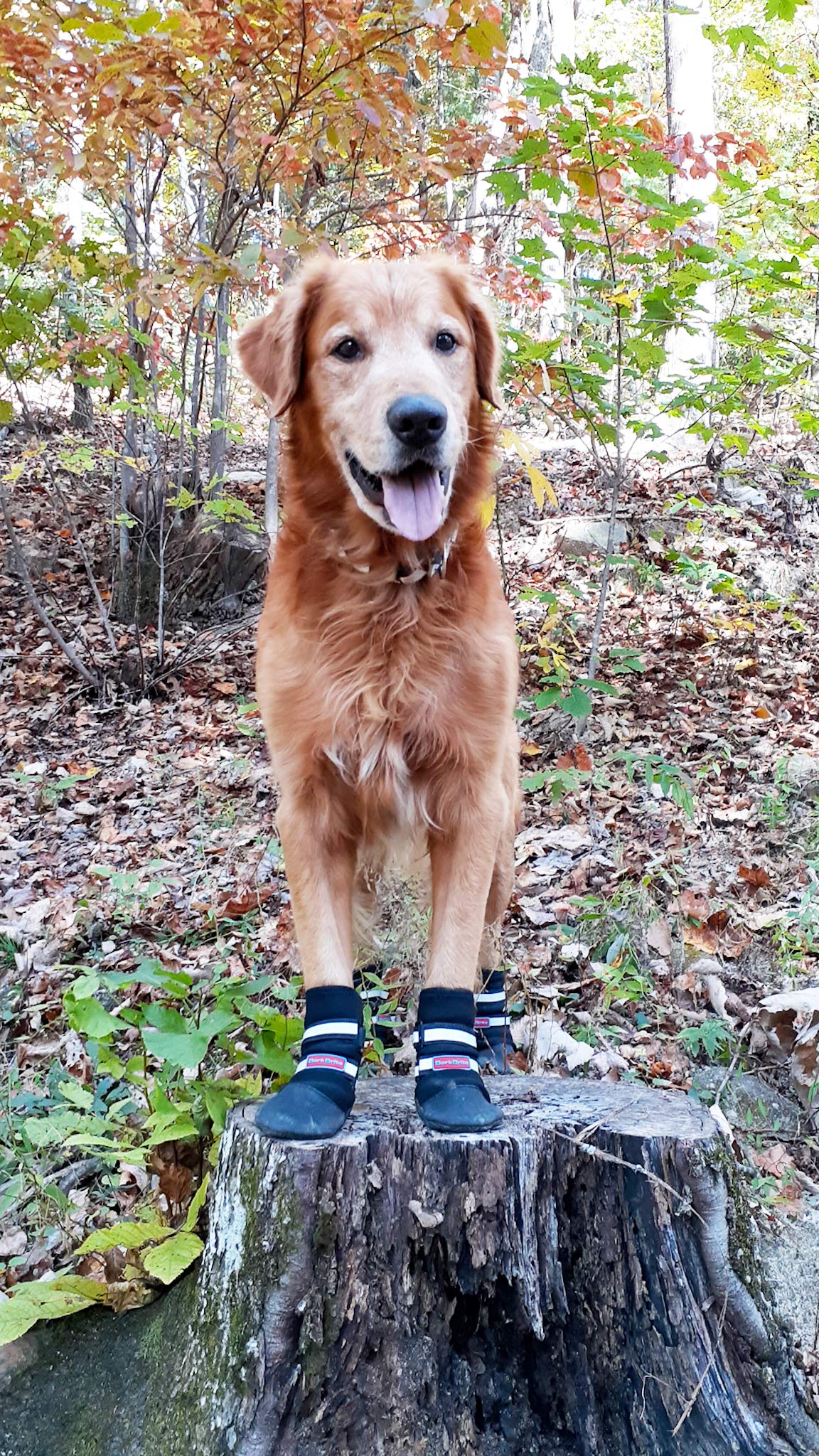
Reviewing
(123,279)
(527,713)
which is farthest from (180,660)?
(527,713)

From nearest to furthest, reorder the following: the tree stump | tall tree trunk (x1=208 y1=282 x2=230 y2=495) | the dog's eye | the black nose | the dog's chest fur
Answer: the tree stump < the black nose < the dog's chest fur < the dog's eye < tall tree trunk (x1=208 y1=282 x2=230 y2=495)

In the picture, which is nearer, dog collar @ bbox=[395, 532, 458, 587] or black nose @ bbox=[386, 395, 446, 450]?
black nose @ bbox=[386, 395, 446, 450]

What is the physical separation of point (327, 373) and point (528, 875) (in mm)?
2288

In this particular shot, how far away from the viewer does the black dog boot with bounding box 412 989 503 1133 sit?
2.11m

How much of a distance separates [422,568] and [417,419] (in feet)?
1.43

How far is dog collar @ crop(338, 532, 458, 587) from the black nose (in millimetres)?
350

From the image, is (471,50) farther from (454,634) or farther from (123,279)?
(454,634)

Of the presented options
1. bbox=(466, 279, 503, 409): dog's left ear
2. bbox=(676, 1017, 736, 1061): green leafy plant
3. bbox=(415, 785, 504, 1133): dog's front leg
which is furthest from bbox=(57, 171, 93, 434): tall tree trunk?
bbox=(676, 1017, 736, 1061): green leafy plant

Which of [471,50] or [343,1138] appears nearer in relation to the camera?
[343,1138]

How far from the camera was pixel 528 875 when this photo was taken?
14.0 ft

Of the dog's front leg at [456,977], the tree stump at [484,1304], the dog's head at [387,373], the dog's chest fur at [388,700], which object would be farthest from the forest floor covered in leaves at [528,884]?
the dog's head at [387,373]

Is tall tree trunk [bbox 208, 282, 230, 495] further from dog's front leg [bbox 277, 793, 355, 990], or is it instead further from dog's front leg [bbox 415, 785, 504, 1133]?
dog's front leg [bbox 415, 785, 504, 1133]

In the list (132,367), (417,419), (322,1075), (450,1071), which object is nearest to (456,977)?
(450,1071)

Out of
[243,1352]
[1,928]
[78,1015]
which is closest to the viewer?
[243,1352]
